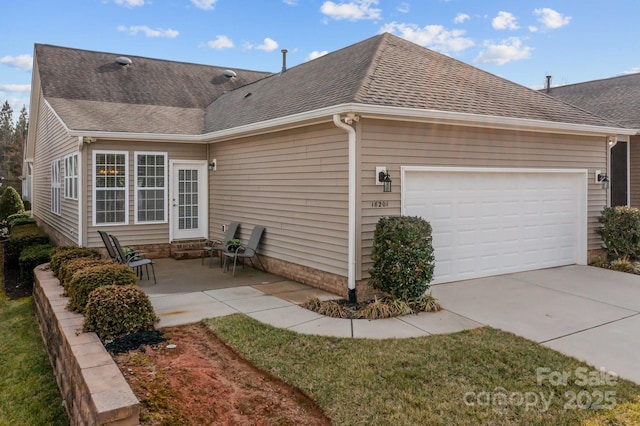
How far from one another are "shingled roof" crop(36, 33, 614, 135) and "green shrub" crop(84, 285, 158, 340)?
3.80 meters

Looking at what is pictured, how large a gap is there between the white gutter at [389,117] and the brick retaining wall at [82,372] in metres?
4.15

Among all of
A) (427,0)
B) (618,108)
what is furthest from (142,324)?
(618,108)

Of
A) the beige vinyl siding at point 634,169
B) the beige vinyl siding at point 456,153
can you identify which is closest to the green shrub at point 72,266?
the beige vinyl siding at point 456,153

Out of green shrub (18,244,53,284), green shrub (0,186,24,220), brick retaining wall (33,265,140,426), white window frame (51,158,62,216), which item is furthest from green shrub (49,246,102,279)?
green shrub (0,186,24,220)

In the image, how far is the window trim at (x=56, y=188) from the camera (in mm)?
13273

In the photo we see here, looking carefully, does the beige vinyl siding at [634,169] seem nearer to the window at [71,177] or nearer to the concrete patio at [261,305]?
the concrete patio at [261,305]

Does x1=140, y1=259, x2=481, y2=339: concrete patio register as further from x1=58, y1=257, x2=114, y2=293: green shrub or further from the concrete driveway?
x1=58, y1=257, x2=114, y2=293: green shrub

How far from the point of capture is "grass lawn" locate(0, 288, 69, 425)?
4.38m

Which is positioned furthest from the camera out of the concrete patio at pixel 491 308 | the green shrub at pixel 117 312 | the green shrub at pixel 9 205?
the green shrub at pixel 9 205

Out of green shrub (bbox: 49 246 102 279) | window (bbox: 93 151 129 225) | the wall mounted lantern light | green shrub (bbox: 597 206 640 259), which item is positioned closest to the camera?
green shrub (bbox: 49 246 102 279)

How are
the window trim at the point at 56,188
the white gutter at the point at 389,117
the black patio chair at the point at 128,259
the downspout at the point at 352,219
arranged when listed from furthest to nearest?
the window trim at the point at 56,188
the black patio chair at the point at 128,259
the downspout at the point at 352,219
the white gutter at the point at 389,117

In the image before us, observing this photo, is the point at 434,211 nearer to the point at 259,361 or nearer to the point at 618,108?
the point at 259,361

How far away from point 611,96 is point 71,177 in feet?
53.0

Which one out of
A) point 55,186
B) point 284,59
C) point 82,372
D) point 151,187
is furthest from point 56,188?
point 82,372
